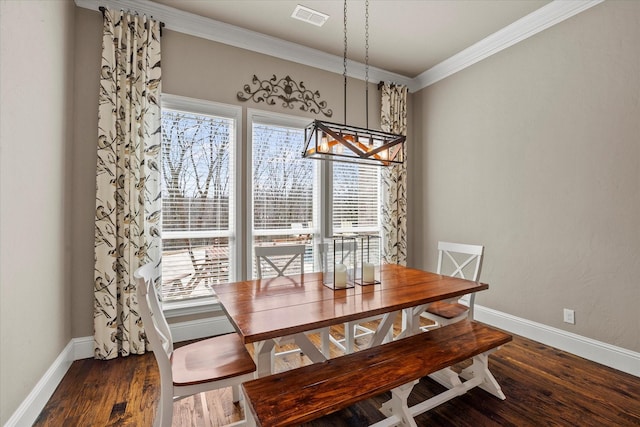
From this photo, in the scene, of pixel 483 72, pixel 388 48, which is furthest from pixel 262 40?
pixel 483 72

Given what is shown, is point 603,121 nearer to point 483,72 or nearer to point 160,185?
point 483,72

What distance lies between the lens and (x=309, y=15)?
2.96m

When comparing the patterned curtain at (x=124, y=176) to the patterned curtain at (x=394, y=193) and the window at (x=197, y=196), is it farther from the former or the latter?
the patterned curtain at (x=394, y=193)

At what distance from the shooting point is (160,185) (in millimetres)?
2926

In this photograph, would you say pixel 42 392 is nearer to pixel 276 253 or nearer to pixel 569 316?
pixel 276 253

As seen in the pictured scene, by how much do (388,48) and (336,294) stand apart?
117 inches

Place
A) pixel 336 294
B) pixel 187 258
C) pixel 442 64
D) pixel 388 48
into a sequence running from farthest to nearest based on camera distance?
pixel 442 64, pixel 388 48, pixel 187 258, pixel 336 294

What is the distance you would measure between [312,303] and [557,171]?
2.66 m

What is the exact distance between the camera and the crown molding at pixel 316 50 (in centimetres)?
279

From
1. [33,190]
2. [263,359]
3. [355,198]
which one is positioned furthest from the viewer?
[355,198]

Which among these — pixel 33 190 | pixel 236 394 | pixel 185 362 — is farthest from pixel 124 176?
pixel 236 394

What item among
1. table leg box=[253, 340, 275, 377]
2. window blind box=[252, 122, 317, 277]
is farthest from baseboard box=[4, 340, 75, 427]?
window blind box=[252, 122, 317, 277]

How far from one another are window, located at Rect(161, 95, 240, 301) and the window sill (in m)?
0.06

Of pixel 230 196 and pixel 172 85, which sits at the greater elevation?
pixel 172 85
